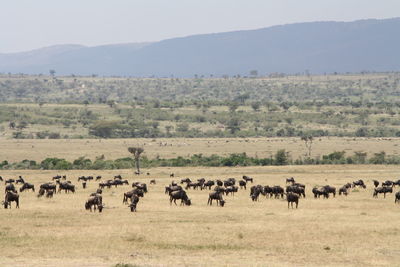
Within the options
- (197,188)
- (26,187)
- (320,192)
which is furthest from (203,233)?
(26,187)

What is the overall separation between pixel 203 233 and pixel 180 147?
76214 mm

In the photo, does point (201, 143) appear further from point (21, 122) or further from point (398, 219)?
point (398, 219)

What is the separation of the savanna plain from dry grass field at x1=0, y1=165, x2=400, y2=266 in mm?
35

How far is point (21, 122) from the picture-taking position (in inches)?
5261

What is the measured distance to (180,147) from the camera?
107062 millimetres

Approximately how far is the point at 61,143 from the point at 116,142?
877 cm

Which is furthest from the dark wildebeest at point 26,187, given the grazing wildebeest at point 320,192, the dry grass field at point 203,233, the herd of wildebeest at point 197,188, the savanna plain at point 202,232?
the grazing wildebeest at point 320,192

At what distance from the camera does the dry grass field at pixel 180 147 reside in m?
94.8

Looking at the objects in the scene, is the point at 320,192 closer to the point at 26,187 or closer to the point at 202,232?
the point at 202,232

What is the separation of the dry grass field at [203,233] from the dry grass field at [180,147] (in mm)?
48310

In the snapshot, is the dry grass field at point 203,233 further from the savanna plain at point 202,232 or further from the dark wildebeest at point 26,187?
the dark wildebeest at point 26,187

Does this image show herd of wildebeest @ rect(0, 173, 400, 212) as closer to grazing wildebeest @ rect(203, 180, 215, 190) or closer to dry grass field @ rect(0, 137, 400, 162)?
grazing wildebeest @ rect(203, 180, 215, 190)

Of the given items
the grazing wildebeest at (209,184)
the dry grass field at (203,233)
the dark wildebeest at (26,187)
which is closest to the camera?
the dry grass field at (203,233)

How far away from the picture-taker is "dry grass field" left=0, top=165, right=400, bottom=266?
2592 cm
